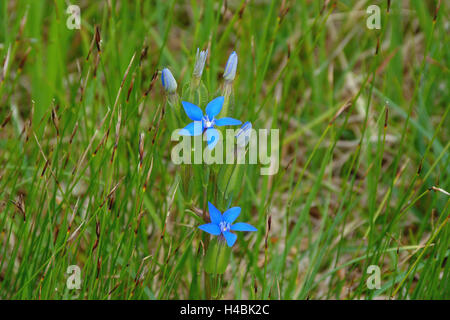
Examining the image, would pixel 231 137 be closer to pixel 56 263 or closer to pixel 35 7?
pixel 56 263

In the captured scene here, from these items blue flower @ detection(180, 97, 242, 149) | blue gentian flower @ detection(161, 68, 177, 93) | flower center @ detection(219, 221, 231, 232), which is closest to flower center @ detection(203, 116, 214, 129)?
blue flower @ detection(180, 97, 242, 149)

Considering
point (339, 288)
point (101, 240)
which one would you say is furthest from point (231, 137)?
point (339, 288)

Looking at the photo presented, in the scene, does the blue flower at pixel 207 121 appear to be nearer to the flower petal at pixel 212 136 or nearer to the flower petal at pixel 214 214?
the flower petal at pixel 212 136

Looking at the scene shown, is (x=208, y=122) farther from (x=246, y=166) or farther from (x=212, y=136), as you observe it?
(x=246, y=166)

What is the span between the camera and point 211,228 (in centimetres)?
145

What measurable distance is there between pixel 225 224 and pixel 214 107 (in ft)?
1.00

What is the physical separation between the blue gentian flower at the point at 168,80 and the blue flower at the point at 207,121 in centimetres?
13

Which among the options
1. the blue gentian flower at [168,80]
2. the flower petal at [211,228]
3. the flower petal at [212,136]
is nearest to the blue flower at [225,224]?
the flower petal at [211,228]

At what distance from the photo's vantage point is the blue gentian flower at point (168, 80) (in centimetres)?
152

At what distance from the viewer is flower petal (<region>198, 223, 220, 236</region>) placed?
4.71 feet

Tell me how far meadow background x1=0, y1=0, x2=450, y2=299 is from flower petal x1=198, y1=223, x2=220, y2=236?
0.40 feet

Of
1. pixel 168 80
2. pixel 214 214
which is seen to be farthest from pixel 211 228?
pixel 168 80
